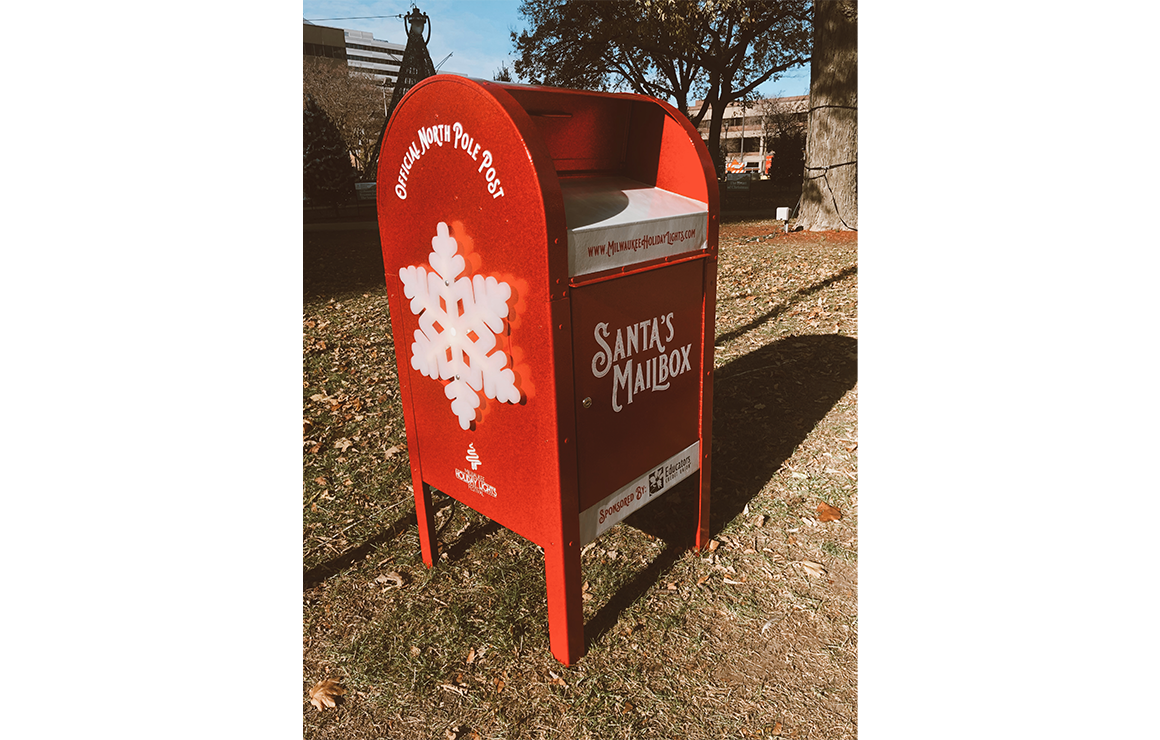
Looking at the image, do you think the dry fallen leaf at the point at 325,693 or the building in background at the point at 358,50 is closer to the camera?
the dry fallen leaf at the point at 325,693

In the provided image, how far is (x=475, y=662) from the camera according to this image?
2.68 metres

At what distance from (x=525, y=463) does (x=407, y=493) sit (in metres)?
1.86

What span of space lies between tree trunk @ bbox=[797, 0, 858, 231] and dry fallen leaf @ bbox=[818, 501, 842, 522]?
8.88 m

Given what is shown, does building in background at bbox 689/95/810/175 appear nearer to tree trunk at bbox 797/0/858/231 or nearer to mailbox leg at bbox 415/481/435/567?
tree trunk at bbox 797/0/858/231

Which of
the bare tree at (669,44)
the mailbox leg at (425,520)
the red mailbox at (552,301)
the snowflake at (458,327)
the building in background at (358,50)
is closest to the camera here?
the red mailbox at (552,301)

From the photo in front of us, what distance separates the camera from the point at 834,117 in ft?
35.9

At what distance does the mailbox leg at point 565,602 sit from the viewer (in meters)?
2.41

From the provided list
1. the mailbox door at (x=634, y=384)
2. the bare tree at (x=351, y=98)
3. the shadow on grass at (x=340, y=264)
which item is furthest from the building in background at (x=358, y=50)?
the mailbox door at (x=634, y=384)

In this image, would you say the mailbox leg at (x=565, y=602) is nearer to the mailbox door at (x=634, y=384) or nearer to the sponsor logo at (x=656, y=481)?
the mailbox door at (x=634, y=384)

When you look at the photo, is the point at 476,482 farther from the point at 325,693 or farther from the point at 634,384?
the point at 325,693

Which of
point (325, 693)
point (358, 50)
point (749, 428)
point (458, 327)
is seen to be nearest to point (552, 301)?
point (458, 327)

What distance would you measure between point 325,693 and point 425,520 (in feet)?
2.84

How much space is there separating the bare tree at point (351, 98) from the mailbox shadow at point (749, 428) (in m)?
18.1

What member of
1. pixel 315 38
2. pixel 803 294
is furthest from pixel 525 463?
pixel 315 38
